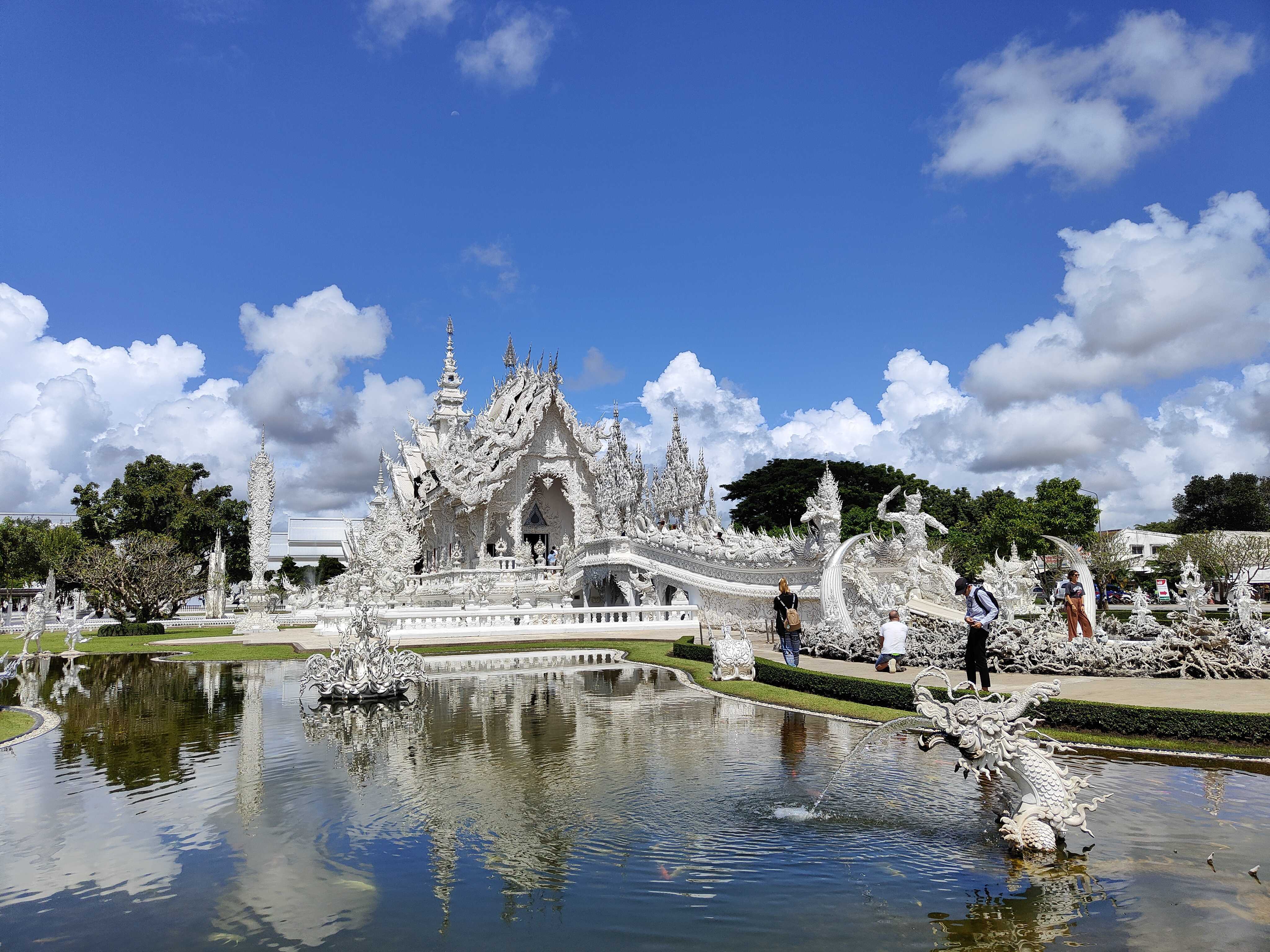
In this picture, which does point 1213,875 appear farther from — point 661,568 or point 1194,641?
point 661,568

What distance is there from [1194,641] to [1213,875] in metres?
10.7

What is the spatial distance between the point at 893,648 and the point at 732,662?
2.95 metres

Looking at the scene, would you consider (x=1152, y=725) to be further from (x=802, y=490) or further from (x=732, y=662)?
(x=802, y=490)

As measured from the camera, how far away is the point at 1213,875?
5535 mm

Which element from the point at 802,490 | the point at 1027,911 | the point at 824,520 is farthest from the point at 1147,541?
the point at 1027,911

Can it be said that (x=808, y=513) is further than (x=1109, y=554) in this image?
No

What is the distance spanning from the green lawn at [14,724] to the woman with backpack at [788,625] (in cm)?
1201

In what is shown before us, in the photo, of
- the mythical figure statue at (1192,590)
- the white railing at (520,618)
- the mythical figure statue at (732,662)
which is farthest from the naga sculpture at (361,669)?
the mythical figure statue at (1192,590)

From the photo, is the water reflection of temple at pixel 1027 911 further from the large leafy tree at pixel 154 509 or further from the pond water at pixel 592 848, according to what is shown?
the large leafy tree at pixel 154 509

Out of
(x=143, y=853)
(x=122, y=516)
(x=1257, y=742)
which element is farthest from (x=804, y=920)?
(x=122, y=516)

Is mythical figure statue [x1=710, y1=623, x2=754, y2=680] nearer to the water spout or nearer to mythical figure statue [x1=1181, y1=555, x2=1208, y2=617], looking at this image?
the water spout

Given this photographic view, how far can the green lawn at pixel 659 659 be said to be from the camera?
923cm

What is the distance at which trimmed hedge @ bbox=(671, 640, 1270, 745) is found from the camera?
8.95m

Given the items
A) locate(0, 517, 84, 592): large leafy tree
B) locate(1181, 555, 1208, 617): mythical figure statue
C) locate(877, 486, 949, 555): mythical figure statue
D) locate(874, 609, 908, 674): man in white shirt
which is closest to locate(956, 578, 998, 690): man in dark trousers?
locate(874, 609, 908, 674): man in white shirt
